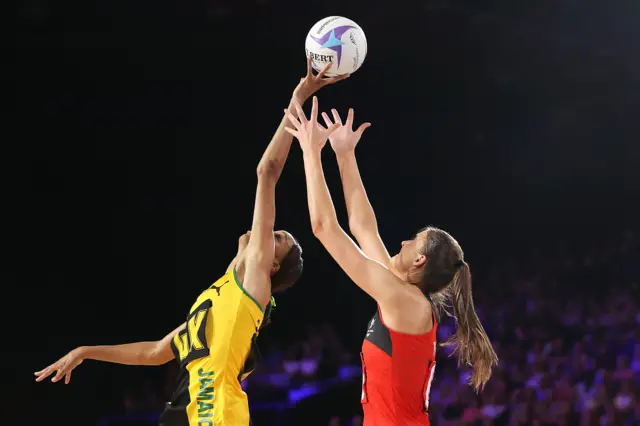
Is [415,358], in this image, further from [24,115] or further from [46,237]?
[24,115]

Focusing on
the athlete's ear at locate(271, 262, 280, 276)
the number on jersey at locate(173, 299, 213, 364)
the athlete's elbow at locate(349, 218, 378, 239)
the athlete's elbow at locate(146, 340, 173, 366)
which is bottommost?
the athlete's elbow at locate(146, 340, 173, 366)

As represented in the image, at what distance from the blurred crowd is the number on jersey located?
9.12 feet

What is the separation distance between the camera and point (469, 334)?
101 inches

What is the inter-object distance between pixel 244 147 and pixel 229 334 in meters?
3.49

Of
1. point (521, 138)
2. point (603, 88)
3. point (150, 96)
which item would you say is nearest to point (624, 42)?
point (603, 88)

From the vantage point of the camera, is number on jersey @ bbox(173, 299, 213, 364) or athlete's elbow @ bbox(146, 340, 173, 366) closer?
number on jersey @ bbox(173, 299, 213, 364)

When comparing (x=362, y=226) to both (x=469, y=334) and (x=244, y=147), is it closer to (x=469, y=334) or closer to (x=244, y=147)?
(x=469, y=334)

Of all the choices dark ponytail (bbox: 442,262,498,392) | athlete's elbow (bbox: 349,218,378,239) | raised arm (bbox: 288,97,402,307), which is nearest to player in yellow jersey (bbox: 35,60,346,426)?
raised arm (bbox: 288,97,402,307)

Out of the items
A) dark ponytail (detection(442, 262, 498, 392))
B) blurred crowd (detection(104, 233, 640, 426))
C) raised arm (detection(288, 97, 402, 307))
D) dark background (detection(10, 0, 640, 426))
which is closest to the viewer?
raised arm (detection(288, 97, 402, 307))

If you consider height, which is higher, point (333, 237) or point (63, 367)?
point (333, 237)

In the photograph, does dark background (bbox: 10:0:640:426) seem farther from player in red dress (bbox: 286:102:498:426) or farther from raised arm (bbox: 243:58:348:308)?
player in red dress (bbox: 286:102:498:426)

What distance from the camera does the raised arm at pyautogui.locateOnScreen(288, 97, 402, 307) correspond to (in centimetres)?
231

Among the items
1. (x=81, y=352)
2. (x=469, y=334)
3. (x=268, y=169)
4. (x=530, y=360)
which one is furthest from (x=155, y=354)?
(x=530, y=360)

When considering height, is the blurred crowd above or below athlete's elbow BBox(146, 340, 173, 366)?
below
